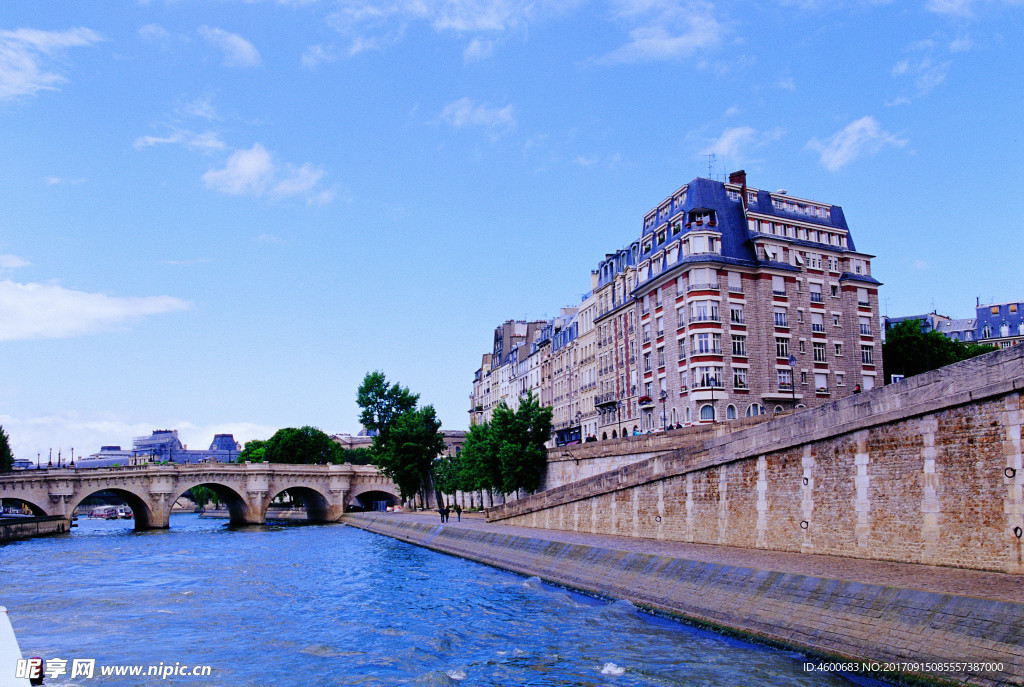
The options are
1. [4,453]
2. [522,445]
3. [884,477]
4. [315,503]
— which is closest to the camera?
[884,477]

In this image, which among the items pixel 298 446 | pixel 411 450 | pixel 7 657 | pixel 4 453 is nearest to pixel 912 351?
pixel 411 450

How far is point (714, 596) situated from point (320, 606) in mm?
15717

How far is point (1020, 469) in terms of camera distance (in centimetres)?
1831

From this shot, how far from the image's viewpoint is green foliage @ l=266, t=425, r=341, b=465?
133 metres

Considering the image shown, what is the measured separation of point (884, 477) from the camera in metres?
22.0

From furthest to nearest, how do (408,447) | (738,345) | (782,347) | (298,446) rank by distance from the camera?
(298,446) → (408,447) → (782,347) → (738,345)

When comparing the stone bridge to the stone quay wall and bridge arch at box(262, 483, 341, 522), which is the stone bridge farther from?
the stone quay wall

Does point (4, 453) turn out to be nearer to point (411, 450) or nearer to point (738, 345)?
point (411, 450)

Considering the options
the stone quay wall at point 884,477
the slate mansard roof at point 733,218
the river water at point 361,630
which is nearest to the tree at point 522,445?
the river water at point 361,630

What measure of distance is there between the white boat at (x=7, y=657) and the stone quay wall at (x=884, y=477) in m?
19.5

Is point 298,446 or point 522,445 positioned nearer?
point 522,445

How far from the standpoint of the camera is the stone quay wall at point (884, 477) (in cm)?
1892

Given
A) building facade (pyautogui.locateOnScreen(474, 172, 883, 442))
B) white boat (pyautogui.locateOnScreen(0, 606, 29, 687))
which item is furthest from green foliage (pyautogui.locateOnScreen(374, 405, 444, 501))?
white boat (pyautogui.locateOnScreen(0, 606, 29, 687))

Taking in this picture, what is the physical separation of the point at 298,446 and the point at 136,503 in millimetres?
45617
